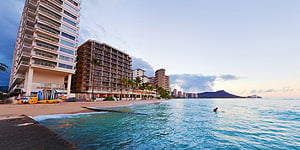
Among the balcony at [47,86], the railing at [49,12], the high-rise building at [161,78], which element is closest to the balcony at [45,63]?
the balcony at [47,86]

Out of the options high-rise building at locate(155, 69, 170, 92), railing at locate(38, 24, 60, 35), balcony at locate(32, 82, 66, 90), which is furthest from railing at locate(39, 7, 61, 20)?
high-rise building at locate(155, 69, 170, 92)

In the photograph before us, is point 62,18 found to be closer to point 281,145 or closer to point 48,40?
point 48,40

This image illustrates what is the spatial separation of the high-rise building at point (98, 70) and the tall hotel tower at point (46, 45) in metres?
20.3

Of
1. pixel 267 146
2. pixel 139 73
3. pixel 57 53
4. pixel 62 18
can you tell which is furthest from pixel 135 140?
pixel 139 73

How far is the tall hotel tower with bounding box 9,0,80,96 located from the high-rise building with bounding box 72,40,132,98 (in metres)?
20.3

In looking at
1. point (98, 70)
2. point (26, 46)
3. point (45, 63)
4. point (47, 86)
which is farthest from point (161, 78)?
point (26, 46)

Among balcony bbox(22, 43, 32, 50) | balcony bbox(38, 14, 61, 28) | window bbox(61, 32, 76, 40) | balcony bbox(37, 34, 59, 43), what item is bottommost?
balcony bbox(22, 43, 32, 50)

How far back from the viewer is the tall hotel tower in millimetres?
35906

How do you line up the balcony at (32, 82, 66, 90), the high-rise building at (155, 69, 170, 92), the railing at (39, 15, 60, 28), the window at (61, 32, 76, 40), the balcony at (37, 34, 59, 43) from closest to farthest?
the balcony at (32, 82, 66, 90) < the balcony at (37, 34, 59, 43) < the railing at (39, 15, 60, 28) < the window at (61, 32, 76, 40) < the high-rise building at (155, 69, 170, 92)

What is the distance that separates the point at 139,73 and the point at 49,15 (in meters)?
133

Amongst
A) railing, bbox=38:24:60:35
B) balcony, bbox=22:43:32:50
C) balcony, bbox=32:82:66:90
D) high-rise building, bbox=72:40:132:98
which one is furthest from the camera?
high-rise building, bbox=72:40:132:98

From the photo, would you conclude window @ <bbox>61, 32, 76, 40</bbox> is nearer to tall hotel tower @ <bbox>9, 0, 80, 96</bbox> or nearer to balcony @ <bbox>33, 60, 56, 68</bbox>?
tall hotel tower @ <bbox>9, 0, 80, 96</bbox>

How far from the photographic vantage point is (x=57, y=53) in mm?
39531

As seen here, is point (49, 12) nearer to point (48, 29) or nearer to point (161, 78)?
point (48, 29)
